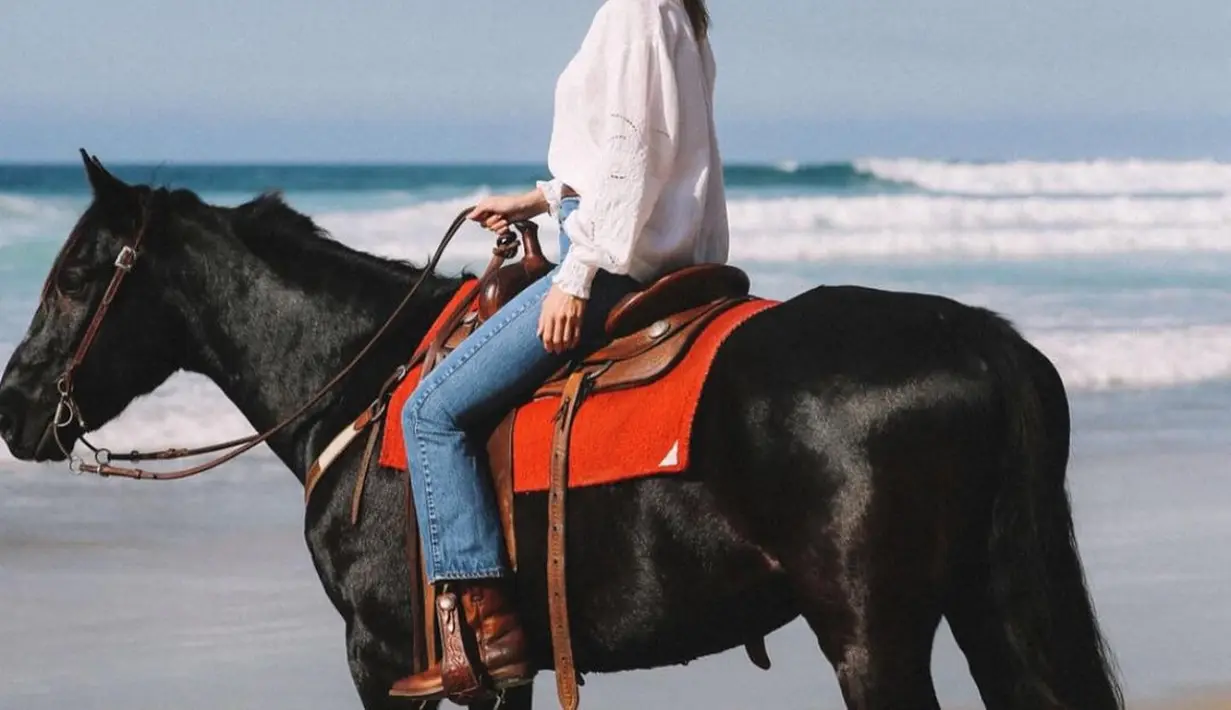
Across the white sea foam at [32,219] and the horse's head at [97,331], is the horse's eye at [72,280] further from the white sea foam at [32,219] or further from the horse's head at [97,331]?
the white sea foam at [32,219]

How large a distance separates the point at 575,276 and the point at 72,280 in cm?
128

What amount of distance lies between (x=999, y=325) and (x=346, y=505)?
1448 mm

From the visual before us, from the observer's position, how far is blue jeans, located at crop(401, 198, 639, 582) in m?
3.67

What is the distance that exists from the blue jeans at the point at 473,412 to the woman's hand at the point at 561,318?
2.6 inches

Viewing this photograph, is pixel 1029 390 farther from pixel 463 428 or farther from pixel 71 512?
pixel 71 512

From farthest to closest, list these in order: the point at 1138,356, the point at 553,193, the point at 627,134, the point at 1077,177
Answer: the point at 1077,177
the point at 1138,356
the point at 553,193
the point at 627,134

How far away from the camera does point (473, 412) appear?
3711 millimetres

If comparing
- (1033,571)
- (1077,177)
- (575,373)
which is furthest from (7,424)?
(1077,177)

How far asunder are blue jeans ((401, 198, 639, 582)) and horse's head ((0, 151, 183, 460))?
80 centimetres

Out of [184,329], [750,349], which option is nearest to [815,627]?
[750,349]

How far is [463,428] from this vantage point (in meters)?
3.73

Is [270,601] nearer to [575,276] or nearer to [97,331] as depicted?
[97,331]

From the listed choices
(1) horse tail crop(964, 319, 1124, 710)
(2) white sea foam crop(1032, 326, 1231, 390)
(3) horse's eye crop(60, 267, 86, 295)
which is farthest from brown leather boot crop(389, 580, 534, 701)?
(2) white sea foam crop(1032, 326, 1231, 390)

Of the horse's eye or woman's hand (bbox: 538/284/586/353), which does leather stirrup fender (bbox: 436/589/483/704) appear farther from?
the horse's eye
